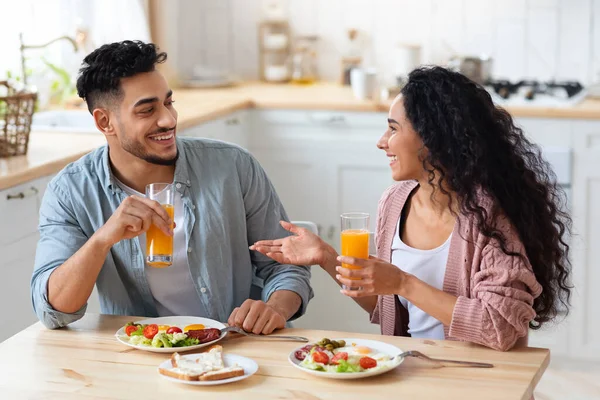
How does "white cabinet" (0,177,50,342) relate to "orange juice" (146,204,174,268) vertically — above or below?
below

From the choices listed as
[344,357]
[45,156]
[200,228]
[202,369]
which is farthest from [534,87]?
[202,369]

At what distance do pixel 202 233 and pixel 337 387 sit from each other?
0.72 metres

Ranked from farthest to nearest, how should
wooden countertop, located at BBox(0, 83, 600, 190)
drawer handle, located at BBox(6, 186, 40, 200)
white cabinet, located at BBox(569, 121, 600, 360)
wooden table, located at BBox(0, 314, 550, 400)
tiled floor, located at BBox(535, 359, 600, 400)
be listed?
white cabinet, located at BBox(569, 121, 600, 360)
tiled floor, located at BBox(535, 359, 600, 400)
wooden countertop, located at BBox(0, 83, 600, 190)
drawer handle, located at BBox(6, 186, 40, 200)
wooden table, located at BBox(0, 314, 550, 400)

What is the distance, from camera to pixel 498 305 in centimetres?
176

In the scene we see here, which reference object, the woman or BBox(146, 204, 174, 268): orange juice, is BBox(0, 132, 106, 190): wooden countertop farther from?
the woman

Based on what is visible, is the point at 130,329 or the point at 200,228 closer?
the point at 130,329

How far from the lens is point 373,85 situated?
4.03 m

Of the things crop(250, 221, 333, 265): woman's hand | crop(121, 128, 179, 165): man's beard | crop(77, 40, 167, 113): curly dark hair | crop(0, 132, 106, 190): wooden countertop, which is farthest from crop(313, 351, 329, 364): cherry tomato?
crop(0, 132, 106, 190): wooden countertop

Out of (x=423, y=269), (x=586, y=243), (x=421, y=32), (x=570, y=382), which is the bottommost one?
(x=570, y=382)

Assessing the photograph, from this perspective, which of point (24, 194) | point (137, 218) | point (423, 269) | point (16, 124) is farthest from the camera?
point (16, 124)

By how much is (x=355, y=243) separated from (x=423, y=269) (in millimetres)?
330

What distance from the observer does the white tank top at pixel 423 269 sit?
2.06 metres

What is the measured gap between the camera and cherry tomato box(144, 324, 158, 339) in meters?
1.79

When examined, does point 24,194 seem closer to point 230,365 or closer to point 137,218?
point 137,218
